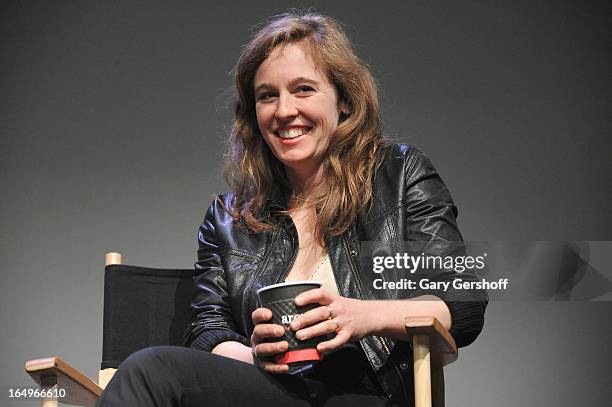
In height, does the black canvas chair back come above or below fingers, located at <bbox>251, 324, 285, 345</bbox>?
above

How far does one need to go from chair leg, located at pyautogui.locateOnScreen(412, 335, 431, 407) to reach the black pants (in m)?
0.12

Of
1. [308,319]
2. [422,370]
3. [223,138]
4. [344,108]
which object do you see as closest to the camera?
[308,319]

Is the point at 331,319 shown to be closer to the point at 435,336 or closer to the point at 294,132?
the point at 435,336

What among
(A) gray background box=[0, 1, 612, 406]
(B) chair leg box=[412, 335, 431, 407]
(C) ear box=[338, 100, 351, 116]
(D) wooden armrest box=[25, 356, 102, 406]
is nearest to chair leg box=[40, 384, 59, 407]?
(D) wooden armrest box=[25, 356, 102, 406]

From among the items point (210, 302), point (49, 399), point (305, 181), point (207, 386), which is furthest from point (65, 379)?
point (305, 181)

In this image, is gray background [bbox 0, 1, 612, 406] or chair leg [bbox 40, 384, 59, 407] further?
gray background [bbox 0, 1, 612, 406]

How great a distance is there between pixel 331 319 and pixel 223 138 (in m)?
1.72

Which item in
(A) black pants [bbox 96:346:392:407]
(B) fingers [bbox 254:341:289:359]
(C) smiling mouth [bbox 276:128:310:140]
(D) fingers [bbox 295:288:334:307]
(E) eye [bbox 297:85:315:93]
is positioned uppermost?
(E) eye [bbox 297:85:315:93]

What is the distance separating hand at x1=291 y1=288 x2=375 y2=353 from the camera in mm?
1559

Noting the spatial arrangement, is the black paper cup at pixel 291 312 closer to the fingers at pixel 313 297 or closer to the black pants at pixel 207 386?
the fingers at pixel 313 297

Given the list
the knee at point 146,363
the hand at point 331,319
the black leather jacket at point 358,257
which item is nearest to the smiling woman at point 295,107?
the black leather jacket at point 358,257

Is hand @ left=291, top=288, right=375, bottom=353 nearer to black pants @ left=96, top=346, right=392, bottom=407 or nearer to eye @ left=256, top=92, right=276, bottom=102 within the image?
black pants @ left=96, top=346, right=392, bottom=407

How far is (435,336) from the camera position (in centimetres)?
168

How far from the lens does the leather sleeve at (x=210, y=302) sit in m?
2.02
